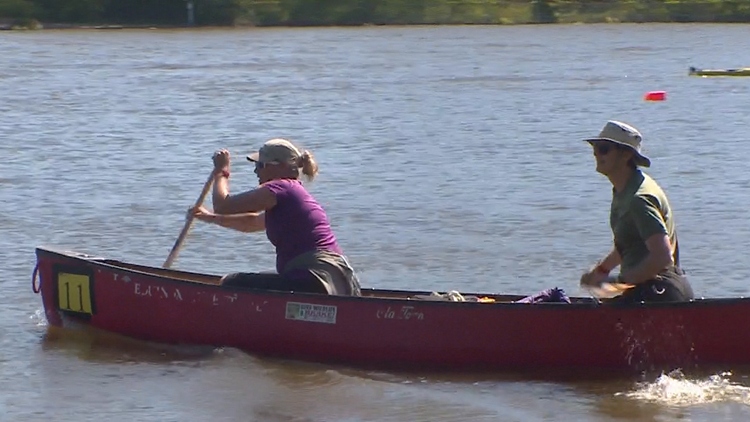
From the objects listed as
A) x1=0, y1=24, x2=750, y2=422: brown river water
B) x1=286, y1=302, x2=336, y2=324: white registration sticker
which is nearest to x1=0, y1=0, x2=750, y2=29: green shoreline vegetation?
x1=0, y1=24, x2=750, y2=422: brown river water

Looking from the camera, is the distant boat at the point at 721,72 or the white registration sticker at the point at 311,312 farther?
the distant boat at the point at 721,72

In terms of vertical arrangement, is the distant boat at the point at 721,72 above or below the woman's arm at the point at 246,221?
below

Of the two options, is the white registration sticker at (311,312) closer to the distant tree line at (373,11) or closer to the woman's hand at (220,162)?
the woman's hand at (220,162)

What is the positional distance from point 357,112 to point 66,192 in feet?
35.7


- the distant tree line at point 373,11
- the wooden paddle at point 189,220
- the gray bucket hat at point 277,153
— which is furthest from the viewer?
the distant tree line at point 373,11

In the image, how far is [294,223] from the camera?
29.3 ft

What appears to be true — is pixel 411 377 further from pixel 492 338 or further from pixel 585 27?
pixel 585 27

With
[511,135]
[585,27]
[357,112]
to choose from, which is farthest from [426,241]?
[585,27]

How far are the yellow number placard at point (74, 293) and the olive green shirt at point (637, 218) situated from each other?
3.35 metres

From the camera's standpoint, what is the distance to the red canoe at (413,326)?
852 centimetres

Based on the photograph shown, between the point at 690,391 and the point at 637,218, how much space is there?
3.63 feet

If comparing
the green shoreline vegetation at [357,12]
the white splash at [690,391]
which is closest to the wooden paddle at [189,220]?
the white splash at [690,391]

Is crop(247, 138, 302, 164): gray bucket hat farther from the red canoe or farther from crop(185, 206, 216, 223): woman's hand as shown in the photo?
the red canoe

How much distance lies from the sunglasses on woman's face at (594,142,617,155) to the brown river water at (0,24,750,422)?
4.55ft
